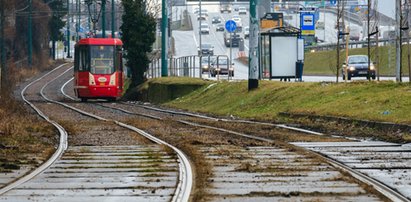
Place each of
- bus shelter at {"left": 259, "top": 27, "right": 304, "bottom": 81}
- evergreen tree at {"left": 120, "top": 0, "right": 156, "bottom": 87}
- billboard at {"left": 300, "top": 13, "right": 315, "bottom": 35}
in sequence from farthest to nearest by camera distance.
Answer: billboard at {"left": 300, "top": 13, "right": 315, "bottom": 35} → evergreen tree at {"left": 120, "top": 0, "right": 156, "bottom": 87} → bus shelter at {"left": 259, "top": 27, "right": 304, "bottom": 81}

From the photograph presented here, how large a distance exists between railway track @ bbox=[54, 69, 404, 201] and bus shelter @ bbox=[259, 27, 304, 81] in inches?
940

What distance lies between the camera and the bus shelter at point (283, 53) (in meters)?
42.0

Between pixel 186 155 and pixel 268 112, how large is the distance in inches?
584

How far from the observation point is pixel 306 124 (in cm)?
2628

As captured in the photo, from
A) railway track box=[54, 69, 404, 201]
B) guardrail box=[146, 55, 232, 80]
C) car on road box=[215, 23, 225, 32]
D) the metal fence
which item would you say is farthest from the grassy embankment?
car on road box=[215, 23, 225, 32]

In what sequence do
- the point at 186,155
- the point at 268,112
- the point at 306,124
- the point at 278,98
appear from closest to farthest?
the point at 186,155
the point at 306,124
the point at 268,112
the point at 278,98

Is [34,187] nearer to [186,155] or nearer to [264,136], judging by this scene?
[186,155]

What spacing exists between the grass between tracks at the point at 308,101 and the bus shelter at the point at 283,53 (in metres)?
1.70

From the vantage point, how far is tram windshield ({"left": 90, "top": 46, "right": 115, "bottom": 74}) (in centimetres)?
5109

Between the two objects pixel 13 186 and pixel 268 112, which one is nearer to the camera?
pixel 13 186

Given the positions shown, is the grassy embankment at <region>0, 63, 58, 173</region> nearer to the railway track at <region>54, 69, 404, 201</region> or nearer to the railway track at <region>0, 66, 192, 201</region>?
the railway track at <region>0, 66, 192, 201</region>

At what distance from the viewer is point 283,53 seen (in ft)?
139

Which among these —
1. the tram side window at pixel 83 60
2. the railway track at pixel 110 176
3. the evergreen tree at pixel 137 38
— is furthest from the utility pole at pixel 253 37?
the evergreen tree at pixel 137 38

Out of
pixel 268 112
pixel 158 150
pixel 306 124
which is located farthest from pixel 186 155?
pixel 268 112
